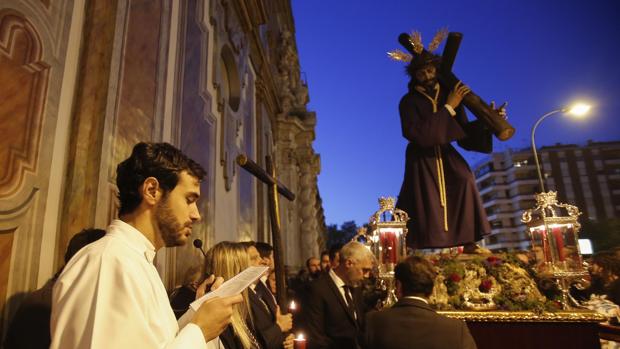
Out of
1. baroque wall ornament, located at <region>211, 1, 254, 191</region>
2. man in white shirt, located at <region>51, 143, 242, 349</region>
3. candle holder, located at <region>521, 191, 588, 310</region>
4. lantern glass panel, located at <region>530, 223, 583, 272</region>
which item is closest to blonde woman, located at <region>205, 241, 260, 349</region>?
man in white shirt, located at <region>51, 143, 242, 349</region>

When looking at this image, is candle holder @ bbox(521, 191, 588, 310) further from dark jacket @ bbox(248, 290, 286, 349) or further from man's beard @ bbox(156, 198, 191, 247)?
man's beard @ bbox(156, 198, 191, 247)

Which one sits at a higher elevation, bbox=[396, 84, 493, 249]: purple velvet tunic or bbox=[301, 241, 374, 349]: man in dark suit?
bbox=[396, 84, 493, 249]: purple velvet tunic

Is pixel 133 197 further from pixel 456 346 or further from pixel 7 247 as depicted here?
pixel 456 346

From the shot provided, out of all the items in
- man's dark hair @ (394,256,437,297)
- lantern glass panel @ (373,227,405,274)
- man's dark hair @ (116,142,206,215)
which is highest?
man's dark hair @ (116,142,206,215)

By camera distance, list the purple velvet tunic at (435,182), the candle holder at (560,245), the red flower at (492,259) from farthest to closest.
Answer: the purple velvet tunic at (435,182), the red flower at (492,259), the candle holder at (560,245)

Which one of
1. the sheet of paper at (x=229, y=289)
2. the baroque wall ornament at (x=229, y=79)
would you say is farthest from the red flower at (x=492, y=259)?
the baroque wall ornament at (x=229, y=79)

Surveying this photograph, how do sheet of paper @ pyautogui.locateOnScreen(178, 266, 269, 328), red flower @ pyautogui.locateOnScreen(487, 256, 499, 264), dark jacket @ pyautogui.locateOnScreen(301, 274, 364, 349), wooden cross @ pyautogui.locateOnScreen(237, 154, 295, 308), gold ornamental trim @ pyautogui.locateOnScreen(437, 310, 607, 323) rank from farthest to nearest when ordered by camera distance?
dark jacket @ pyautogui.locateOnScreen(301, 274, 364, 349), red flower @ pyautogui.locateOnScreen(487, 256, 499, 264), wooden cross @ pyautogui.locateOnScreen(237, 154, 295, 308), gold ornamental trim @ pyautogui.locateOnScreen(437, 310, 607, 323), sheet of paper @ pyautogui.locateOnScreen(178, 266, 269, 328)

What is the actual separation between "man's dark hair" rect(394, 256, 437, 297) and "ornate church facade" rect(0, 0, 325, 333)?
220 cm

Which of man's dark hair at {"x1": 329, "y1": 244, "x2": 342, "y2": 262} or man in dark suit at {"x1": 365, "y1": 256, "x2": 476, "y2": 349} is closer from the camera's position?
man in dark suit at {"x1": 365, "y1": 256, "x2": 476, "y2": 349}

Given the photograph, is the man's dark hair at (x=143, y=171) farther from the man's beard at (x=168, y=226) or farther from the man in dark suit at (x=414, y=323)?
the man in dark suit at (x=414, y=323)

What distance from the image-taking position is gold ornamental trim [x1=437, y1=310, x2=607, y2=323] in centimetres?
288

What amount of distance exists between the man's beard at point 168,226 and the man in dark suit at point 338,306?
218 centimetres

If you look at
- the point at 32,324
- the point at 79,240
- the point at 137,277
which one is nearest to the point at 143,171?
the point at 137,277

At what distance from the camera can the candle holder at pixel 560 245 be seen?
318 cm
